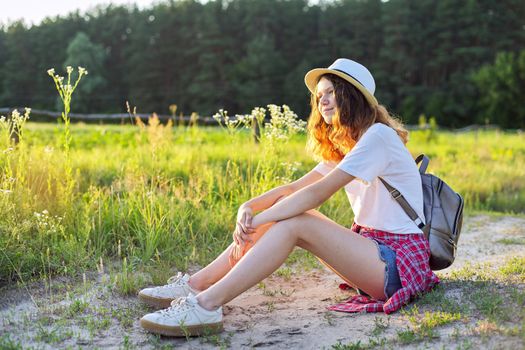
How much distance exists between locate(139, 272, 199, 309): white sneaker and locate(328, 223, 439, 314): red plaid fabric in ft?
2.75

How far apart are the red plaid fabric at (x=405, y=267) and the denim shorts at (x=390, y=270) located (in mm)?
24

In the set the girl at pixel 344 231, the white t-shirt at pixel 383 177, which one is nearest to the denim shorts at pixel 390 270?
the girl at pixel 344 231

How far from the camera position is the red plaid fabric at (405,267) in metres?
3.23

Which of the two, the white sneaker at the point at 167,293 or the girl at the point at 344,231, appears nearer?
the girl at the point at 344,231

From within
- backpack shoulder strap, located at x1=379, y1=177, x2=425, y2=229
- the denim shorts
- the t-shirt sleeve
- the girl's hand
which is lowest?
the denim shorts

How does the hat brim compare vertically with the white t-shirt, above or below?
above

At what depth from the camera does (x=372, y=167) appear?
10.2 ft

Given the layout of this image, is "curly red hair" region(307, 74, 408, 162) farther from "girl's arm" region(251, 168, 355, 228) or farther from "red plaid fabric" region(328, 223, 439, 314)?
"red plaid fabric" region(328, 223, 439, 314)

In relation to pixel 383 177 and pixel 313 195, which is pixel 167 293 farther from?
pixel 383 177

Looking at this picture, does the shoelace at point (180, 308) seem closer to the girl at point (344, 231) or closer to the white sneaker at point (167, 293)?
the girl at point (344, 231)

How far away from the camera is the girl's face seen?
337 centimetres

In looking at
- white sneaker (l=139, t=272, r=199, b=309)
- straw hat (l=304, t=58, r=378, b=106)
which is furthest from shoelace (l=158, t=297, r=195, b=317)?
straw hat (l=304, t=58, r=378, b=106)

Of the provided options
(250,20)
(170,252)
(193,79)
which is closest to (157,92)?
(193,79)

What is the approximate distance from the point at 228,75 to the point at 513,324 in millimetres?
36345
